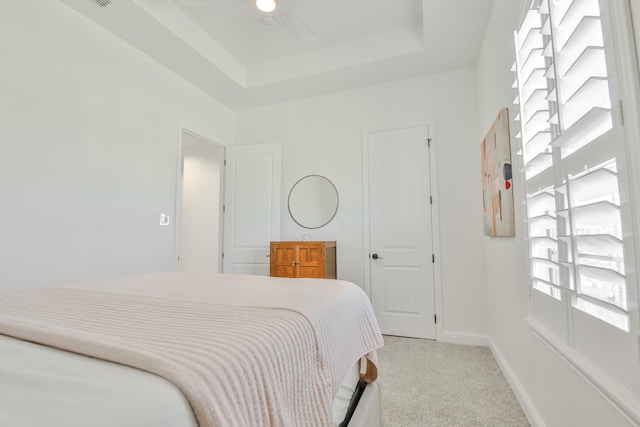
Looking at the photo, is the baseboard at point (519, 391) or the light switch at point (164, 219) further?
the light switch at point (164, 219)

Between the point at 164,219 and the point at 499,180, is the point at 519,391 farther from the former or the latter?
the point at 164,219

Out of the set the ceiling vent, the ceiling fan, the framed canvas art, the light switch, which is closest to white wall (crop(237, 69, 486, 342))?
the framed canvas art

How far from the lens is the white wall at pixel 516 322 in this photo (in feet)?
3.59

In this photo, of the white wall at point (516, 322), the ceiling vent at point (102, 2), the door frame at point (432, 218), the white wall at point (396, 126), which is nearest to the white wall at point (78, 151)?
the ceiling vent at point (102, 2)

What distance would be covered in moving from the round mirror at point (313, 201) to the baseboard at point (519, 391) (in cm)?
200

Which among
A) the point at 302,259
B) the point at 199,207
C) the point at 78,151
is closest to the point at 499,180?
the point at 302,259

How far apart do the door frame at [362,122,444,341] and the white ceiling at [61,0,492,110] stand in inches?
24.7

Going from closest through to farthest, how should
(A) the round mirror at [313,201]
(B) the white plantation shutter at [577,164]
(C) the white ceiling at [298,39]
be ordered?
(B) the white plantation shutter at [577,164] → (C) the white ceiling at [298,39] → (A) the round mirror at [313,201]

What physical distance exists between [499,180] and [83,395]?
232 cm

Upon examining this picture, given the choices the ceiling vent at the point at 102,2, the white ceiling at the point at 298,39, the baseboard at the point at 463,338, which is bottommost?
the baseboard at the point at 463,338

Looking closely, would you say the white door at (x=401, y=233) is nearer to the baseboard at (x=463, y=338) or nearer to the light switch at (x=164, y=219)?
the baseboard at (x=463, y=338)

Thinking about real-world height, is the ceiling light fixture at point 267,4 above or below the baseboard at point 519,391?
above

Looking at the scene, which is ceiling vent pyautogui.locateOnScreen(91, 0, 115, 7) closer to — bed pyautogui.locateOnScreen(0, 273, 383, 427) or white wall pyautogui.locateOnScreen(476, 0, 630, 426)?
bed pyautogui.locateOnScreen(0, 273, 383, 427)

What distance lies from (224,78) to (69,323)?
9.82ft
